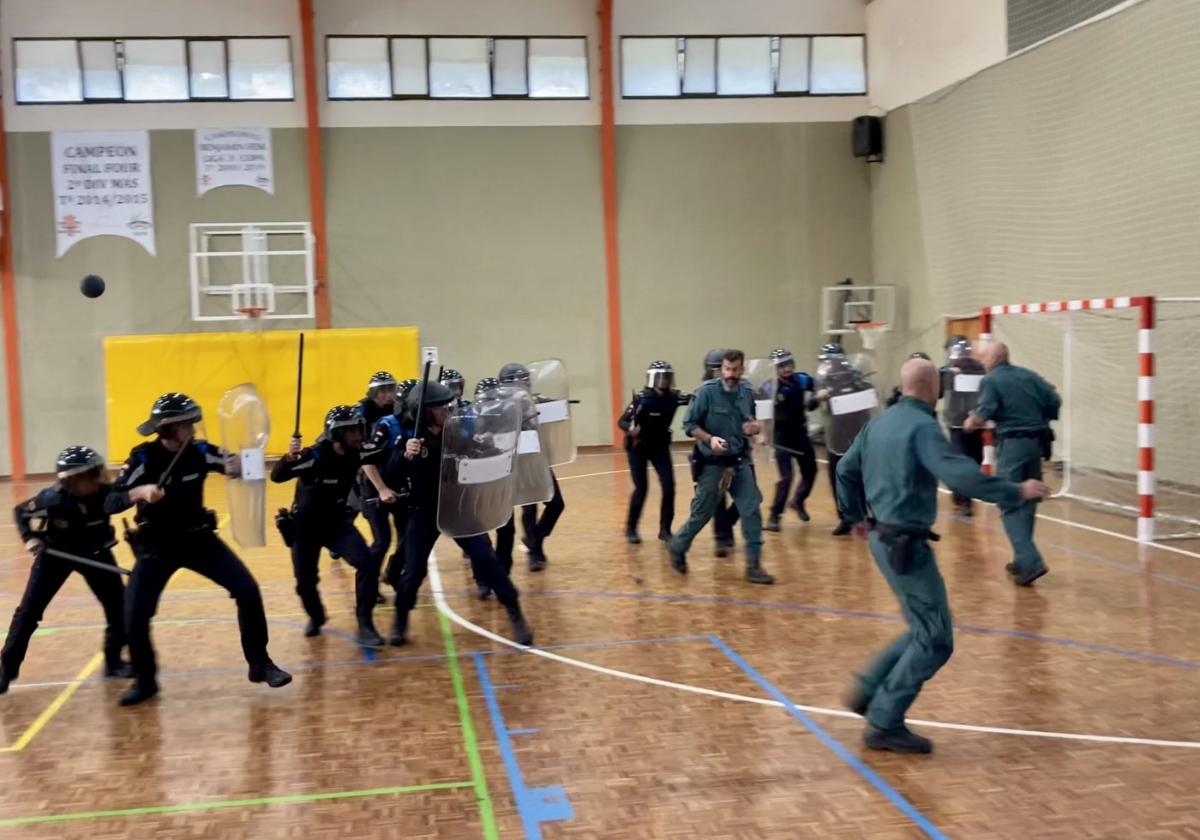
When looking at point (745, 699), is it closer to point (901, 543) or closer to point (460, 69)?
point (901, 543)

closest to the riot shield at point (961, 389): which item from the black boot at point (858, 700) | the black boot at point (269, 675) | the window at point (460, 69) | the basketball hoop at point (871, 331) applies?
the black boot at point (858, 700)

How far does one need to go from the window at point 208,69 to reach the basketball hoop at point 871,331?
42.2 ft

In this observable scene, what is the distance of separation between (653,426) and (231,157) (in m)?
12.8

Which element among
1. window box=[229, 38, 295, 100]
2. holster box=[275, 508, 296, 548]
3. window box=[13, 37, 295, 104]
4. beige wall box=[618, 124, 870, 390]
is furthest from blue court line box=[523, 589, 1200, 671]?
window box=[13, 37, 295, 104]

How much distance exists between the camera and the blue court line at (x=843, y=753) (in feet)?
14.9

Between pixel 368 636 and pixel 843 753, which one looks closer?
pixel 843 753

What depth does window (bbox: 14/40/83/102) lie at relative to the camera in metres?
19.1

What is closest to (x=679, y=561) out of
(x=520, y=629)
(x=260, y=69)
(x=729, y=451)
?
(x=729, y=451)

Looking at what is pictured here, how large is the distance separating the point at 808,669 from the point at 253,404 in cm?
470

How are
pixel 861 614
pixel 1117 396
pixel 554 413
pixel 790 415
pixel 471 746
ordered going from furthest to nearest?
pixel 1117 396
pixel 790 415
pixel 554 413
pixel 861 614
pixel 471 746

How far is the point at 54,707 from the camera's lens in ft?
21.2

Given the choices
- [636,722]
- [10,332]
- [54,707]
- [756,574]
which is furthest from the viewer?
[10,332]

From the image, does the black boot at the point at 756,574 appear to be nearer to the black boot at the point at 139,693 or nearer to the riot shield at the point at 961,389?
the riot shield at the point at 961,389

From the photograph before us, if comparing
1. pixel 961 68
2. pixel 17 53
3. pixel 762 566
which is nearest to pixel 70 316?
pixel 17 53
